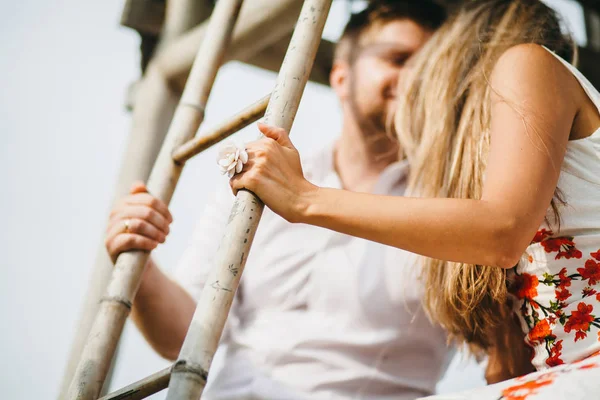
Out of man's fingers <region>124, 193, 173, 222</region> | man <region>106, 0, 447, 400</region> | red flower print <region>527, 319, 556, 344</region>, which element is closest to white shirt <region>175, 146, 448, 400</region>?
man <region>106, 0, 447, 400</region>

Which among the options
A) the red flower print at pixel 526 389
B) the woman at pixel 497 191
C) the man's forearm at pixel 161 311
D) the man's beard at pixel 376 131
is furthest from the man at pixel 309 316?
the red flower print at pixel 526 389

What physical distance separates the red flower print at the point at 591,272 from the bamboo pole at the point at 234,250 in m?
0.52

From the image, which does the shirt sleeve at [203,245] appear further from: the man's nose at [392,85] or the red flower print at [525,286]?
the red flower print at [525,286]

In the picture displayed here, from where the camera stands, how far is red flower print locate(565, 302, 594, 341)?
1.10 metres

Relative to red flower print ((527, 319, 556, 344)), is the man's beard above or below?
above

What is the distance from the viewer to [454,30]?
1.47 meters

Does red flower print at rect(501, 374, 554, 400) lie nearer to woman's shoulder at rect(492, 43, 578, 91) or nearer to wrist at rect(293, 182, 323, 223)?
wrist at rect(293, 182, 323, 223)

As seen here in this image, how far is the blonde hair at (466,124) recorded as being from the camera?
1.23m

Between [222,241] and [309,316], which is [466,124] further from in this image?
[309,316]

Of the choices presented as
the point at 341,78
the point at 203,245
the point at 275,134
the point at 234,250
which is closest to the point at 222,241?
the point at 234,250

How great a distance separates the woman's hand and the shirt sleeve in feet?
2.82

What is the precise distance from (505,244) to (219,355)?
1.07 metres

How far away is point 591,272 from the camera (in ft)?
3.69

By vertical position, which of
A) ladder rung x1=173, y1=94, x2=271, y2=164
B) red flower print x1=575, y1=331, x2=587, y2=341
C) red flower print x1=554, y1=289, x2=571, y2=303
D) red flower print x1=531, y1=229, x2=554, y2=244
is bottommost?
red flower print x1=575, y1=331, x2=587, y2=341
